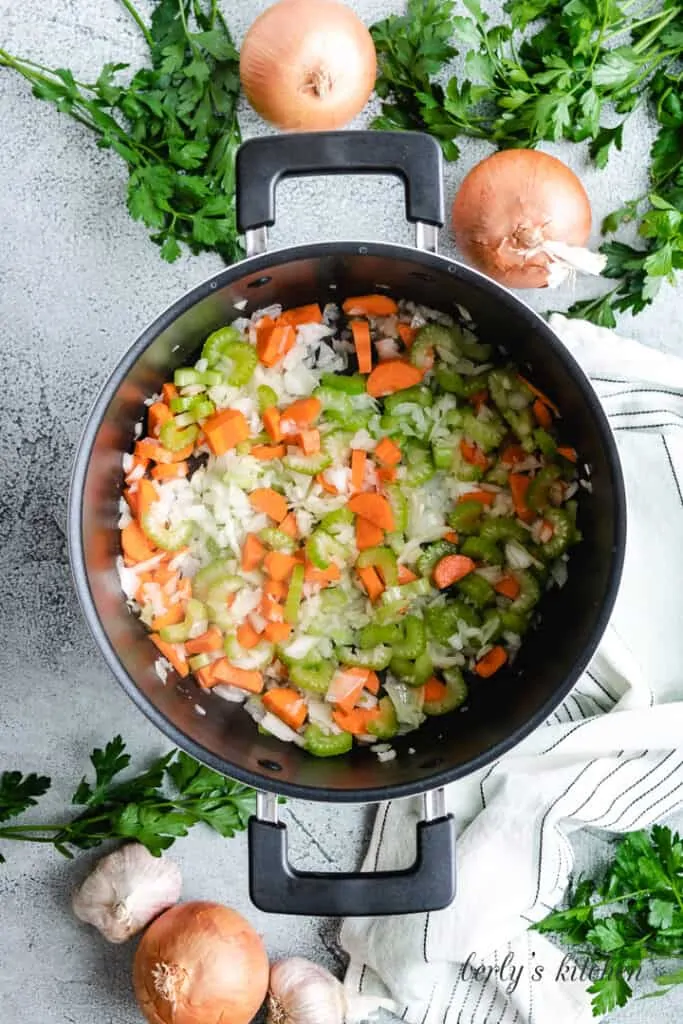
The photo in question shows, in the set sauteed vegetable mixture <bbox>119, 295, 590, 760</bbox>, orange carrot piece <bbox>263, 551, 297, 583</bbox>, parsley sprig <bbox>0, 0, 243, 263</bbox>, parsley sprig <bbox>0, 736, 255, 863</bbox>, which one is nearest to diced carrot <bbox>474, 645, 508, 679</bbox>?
sauteed vegetable mixture <bbox>119, 295, 590, 760</bbox>

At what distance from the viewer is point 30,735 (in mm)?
1872

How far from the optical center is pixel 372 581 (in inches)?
68.1

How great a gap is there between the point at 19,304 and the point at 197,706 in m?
0.79

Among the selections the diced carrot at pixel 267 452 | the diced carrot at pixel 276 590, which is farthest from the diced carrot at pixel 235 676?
the diced carrot at pixel 267 452

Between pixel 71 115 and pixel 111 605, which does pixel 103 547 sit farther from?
pixel 71 115

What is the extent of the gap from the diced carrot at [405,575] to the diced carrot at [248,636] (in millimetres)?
255

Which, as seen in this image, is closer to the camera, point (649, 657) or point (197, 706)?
point (197, 706)

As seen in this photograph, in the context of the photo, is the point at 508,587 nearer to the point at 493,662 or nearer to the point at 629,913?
the point at 493,662

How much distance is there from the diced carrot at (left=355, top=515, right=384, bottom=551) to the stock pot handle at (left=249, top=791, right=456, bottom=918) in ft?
1.63

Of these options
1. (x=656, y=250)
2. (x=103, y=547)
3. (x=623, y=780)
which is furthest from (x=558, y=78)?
(x=623, y=780)

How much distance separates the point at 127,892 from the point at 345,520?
761mm

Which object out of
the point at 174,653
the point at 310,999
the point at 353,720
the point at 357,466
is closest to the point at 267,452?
the point at 357,466

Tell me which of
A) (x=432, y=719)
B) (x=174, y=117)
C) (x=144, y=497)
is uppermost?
(x=174, y=117)

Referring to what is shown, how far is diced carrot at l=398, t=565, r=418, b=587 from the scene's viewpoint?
1736mm
